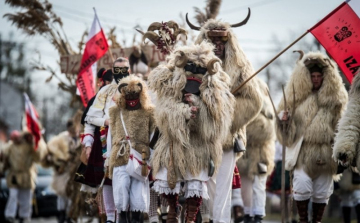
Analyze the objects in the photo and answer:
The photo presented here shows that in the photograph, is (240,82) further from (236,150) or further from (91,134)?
(91,134)

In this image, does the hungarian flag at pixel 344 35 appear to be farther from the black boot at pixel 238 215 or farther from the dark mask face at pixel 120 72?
the black boot at pixel 238 215

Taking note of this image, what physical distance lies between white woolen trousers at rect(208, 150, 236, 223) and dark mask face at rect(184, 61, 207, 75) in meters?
1.30

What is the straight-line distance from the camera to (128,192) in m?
10.7

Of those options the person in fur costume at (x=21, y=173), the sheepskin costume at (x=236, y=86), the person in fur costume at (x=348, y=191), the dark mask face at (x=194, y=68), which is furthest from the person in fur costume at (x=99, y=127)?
the person in fur costume at (x=21, y=173)

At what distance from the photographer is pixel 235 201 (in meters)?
13.7

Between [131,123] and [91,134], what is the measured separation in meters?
1.30

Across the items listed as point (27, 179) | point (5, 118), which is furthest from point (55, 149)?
point (5, 118)

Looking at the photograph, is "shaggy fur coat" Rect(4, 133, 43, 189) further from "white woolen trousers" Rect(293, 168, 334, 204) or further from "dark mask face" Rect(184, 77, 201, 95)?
"dark mask face" Rect(184, 77, 201, 95)

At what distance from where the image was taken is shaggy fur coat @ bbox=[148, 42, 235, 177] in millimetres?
9820

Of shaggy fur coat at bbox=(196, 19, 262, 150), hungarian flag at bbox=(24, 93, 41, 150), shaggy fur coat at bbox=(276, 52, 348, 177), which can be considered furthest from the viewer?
hungarian flag at bbox=(24, 93, 41, 150)

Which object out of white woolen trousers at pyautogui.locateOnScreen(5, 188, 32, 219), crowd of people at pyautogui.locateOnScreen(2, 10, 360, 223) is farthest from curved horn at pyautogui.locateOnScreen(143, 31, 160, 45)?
white woolen trousers at pyautogui.locateOnScreen(5, 188, 32, 219)

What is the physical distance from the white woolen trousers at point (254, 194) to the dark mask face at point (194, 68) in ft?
13.8

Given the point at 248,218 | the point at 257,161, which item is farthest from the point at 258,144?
the point at 248,218

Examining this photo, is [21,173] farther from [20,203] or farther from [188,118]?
[188,118]
